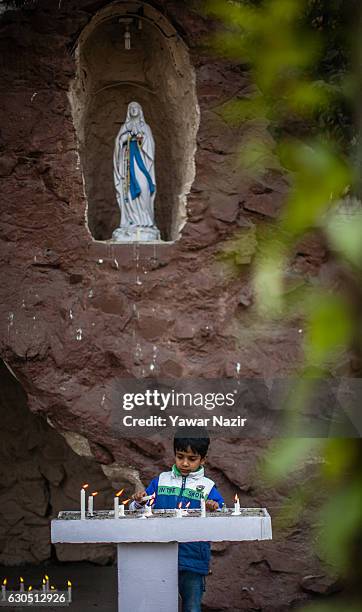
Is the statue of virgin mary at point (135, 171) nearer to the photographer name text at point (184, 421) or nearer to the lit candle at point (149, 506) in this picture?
the photographer name text at point (184, 421)

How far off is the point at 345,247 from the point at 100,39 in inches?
199

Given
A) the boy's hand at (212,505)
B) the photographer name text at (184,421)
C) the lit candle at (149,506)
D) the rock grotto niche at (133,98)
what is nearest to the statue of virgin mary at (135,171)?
the rock grotto niche at (133,98)

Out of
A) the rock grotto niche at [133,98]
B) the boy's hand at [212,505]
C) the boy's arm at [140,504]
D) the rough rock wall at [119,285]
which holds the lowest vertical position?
the boy's hand at [212,505]

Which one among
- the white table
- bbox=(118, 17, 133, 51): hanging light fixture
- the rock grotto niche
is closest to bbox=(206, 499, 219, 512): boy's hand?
the white table

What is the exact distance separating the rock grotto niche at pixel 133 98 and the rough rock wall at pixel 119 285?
0.65 feet

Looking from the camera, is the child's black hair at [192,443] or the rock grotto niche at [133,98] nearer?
the child's black hair at [192,443]

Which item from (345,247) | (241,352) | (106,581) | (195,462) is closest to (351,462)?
(345,247)

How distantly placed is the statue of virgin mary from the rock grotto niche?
18 centimetres

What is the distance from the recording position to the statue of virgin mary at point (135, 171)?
5.17 meters

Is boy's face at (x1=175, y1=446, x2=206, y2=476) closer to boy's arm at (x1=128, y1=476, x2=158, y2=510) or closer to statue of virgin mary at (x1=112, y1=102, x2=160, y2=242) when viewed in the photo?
boy's arm at (x1=128, y1=476, x2=158, y2=510)

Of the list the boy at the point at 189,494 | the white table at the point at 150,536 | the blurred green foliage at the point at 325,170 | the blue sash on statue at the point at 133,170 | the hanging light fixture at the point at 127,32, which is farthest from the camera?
the hanging light fixture at the point at 127,32

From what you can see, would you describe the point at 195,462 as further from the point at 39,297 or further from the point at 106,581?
the point at 106,581

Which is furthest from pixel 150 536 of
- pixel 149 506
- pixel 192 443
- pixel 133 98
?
pixel 133 98

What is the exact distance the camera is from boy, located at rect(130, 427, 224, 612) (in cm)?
318
